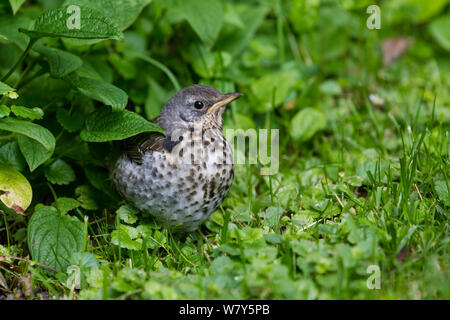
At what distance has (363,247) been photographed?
9.09ft

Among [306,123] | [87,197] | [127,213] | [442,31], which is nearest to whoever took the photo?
[127,213]

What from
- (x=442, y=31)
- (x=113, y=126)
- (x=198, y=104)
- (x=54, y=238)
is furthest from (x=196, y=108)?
(x=442, y=31)

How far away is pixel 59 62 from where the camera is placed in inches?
138

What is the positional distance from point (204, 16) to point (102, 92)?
1.36 meters

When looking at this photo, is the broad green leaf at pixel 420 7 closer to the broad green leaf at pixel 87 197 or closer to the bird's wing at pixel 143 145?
the bird's wing at pixel 143 145

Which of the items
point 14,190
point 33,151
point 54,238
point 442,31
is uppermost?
point 442,31

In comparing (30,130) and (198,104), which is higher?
(198,104)

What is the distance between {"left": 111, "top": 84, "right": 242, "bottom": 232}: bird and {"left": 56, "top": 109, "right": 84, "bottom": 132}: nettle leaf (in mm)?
349

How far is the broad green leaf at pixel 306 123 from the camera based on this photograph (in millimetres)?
4625

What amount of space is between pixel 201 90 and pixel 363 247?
4.85 feet

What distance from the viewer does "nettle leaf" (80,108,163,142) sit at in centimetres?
330

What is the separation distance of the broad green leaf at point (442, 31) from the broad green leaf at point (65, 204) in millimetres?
4093

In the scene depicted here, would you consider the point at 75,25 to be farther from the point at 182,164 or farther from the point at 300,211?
the point at 300,211

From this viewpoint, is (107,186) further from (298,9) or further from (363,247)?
(298,9)
